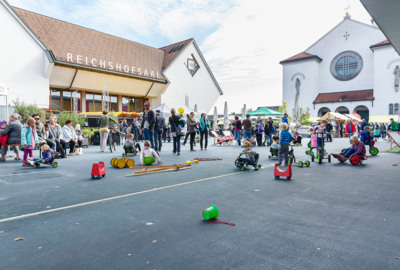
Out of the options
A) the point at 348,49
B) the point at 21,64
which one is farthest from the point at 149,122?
the point at 348,49

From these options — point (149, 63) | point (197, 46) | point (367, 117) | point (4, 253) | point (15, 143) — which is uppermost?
point (197, 46)

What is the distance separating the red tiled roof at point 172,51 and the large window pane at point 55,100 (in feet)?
40.3

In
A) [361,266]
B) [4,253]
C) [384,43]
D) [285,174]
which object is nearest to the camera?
[361,266]

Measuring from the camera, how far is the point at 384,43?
145 feet

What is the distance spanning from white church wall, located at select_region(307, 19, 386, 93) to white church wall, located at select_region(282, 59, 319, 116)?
75.2 inches

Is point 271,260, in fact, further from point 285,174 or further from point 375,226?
point 285,174

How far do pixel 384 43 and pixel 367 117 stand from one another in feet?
40.6

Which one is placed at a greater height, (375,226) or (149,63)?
(149,63)

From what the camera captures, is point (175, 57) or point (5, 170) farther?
point (175, 57)

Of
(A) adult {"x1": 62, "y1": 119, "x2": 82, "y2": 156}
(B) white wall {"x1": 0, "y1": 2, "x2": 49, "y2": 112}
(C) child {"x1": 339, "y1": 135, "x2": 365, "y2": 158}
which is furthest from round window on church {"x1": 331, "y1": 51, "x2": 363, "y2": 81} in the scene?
(A) adult {"x1": 62, "y1": 119, "x2": 82, "y2": 156}

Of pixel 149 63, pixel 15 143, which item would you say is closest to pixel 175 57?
pixel 149 63

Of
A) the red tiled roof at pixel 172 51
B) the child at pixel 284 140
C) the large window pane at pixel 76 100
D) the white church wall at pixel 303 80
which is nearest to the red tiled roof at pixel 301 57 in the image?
the white church wall at pixel 303 80

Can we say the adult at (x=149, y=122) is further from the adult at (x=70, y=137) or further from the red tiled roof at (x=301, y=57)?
the red tiled roof at (x=301, y=57)

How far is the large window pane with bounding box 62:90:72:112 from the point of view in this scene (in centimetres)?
2583
